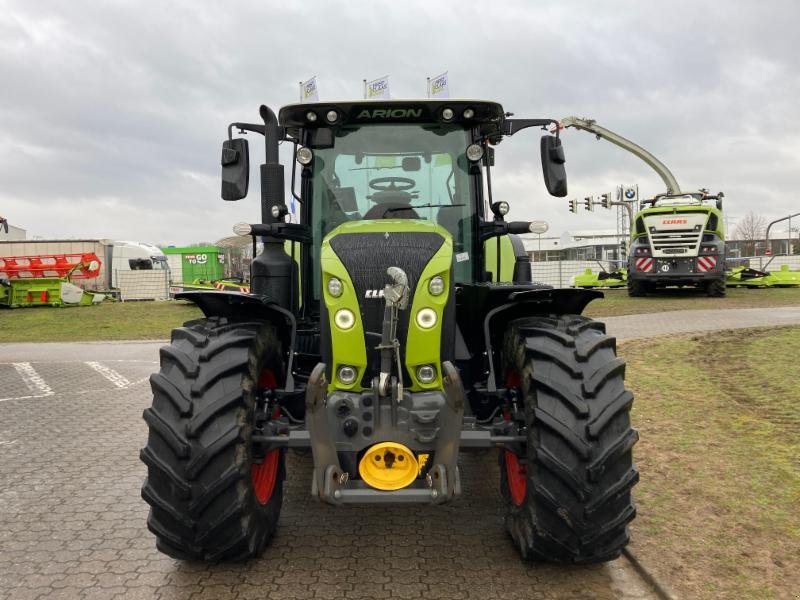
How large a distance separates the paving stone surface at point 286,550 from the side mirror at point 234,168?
201cm

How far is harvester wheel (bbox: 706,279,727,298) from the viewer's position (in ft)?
68.1

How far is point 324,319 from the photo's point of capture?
11.2 ft

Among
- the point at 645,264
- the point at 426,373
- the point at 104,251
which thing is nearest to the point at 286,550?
the point at 426,373

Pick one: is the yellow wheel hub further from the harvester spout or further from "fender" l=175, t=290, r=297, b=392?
the harvester spout

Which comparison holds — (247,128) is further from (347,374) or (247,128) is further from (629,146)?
(629,146)

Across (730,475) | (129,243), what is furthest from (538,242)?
(730,475)

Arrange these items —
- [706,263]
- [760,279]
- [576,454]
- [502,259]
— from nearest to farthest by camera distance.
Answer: [576,454]
[502,259]
[706,263]
[760,279]

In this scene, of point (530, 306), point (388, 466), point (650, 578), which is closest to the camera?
point (388, 466)

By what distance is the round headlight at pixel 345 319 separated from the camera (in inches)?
131

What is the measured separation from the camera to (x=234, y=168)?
4301 mm

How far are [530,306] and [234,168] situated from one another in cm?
203

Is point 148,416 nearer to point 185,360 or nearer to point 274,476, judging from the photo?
point 185,360

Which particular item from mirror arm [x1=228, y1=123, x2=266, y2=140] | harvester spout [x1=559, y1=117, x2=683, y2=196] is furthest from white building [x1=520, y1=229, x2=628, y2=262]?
mirror arm [x1=228, y1=123, x2=266, y2=140]

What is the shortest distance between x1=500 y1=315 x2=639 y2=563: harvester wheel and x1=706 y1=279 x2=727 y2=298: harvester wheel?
1945 centimetres
